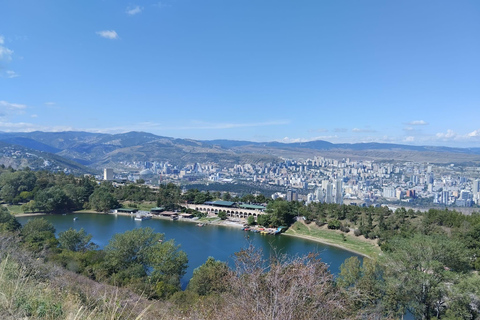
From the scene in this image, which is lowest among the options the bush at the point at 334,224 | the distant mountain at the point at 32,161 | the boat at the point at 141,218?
the boat at the point at 141,218

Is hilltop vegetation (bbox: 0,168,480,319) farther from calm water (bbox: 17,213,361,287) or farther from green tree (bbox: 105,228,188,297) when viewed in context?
calm water (bbox: 17,213,361,287)

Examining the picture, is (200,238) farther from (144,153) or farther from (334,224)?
(144,153)

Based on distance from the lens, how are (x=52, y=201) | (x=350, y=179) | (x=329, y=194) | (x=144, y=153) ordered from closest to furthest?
(x=52, y=201) → (x=329, y=194) → (x=350, y=179) → (x=144, y=153)

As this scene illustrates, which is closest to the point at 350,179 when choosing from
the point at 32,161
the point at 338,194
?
the point at 338,194

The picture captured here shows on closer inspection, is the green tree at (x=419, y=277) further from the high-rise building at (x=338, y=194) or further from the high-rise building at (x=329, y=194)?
the high-rise building at (x=338, y=194)

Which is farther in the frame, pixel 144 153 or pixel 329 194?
pixel 144 153

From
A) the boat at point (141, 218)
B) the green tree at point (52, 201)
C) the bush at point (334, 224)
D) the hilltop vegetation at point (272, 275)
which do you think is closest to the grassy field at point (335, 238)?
the bush at point (334, 224)
